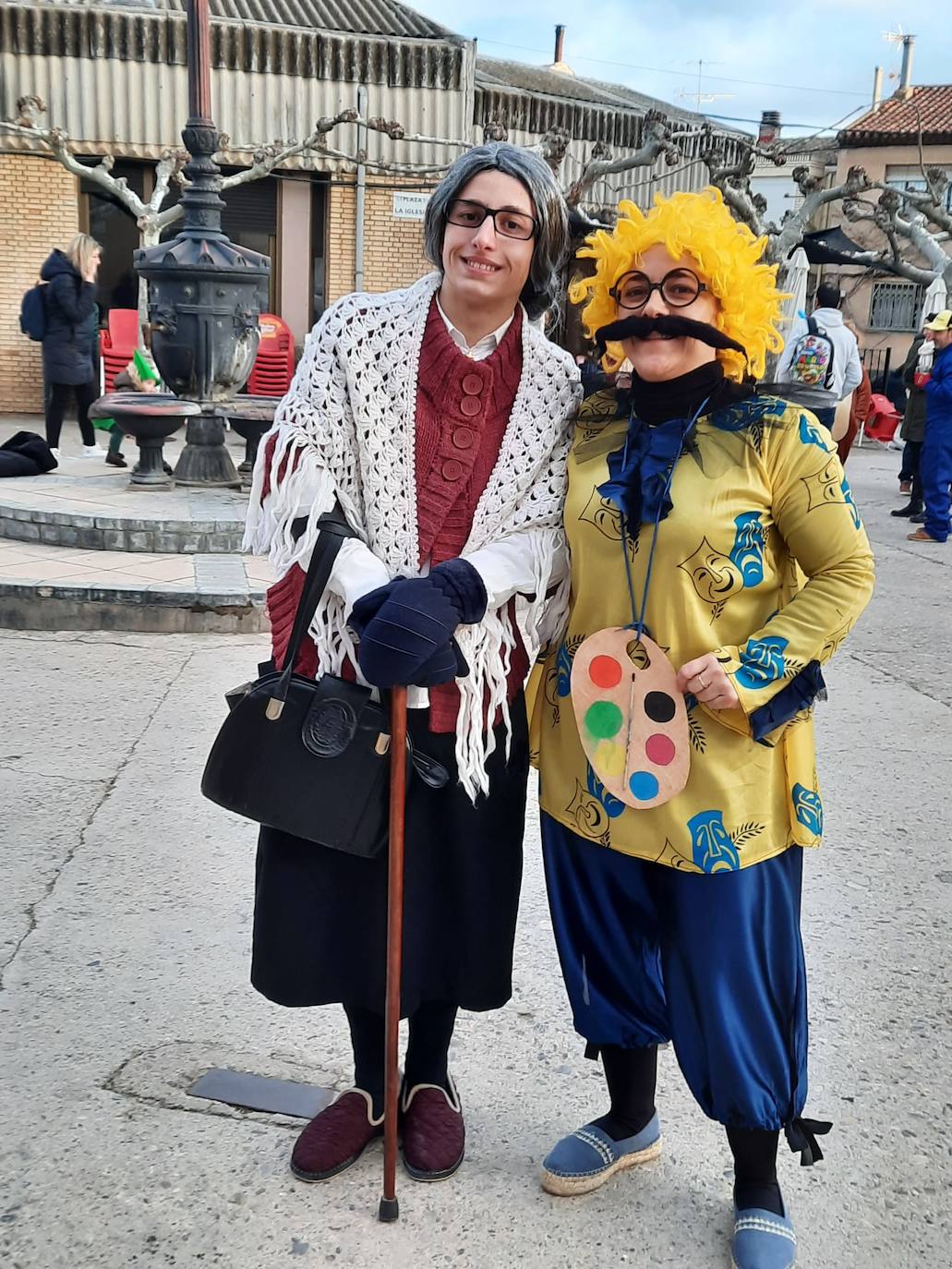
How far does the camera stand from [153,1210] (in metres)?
2.11

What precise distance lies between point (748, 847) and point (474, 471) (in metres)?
0.81

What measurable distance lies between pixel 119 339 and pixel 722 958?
46.5 feet

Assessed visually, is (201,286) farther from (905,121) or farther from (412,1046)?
(905,121)

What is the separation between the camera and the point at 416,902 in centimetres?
217

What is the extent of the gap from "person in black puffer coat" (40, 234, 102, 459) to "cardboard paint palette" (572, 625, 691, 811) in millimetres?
8532

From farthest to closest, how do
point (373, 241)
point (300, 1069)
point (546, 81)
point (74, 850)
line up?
point (546, 81) → point (373, 241) → point (74, 850) → point (300, 1069)

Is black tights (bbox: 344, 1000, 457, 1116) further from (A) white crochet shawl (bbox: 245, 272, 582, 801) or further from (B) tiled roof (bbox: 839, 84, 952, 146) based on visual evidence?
(B) tiled roof (bbox: 839, 84, 952, 146)

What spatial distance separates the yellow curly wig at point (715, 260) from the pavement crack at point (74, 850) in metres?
2.15

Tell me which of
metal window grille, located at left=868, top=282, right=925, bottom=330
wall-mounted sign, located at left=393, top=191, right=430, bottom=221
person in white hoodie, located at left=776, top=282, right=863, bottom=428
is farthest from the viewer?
metal window grille, located at left=868, top=282, right=925, bottom=330

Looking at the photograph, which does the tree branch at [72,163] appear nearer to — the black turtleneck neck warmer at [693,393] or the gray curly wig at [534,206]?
the gray curly wig at [534,206]

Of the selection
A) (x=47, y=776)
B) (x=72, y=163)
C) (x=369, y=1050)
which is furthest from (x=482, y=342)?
(x=72, y=163)

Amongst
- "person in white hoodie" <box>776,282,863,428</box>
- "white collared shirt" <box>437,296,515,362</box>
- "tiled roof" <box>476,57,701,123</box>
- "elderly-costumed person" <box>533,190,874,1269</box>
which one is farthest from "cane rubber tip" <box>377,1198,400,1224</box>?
"tiled roof" <box>476,57,701,123</box>

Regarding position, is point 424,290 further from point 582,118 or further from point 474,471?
point 582,118

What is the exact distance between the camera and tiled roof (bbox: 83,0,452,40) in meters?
16.8
